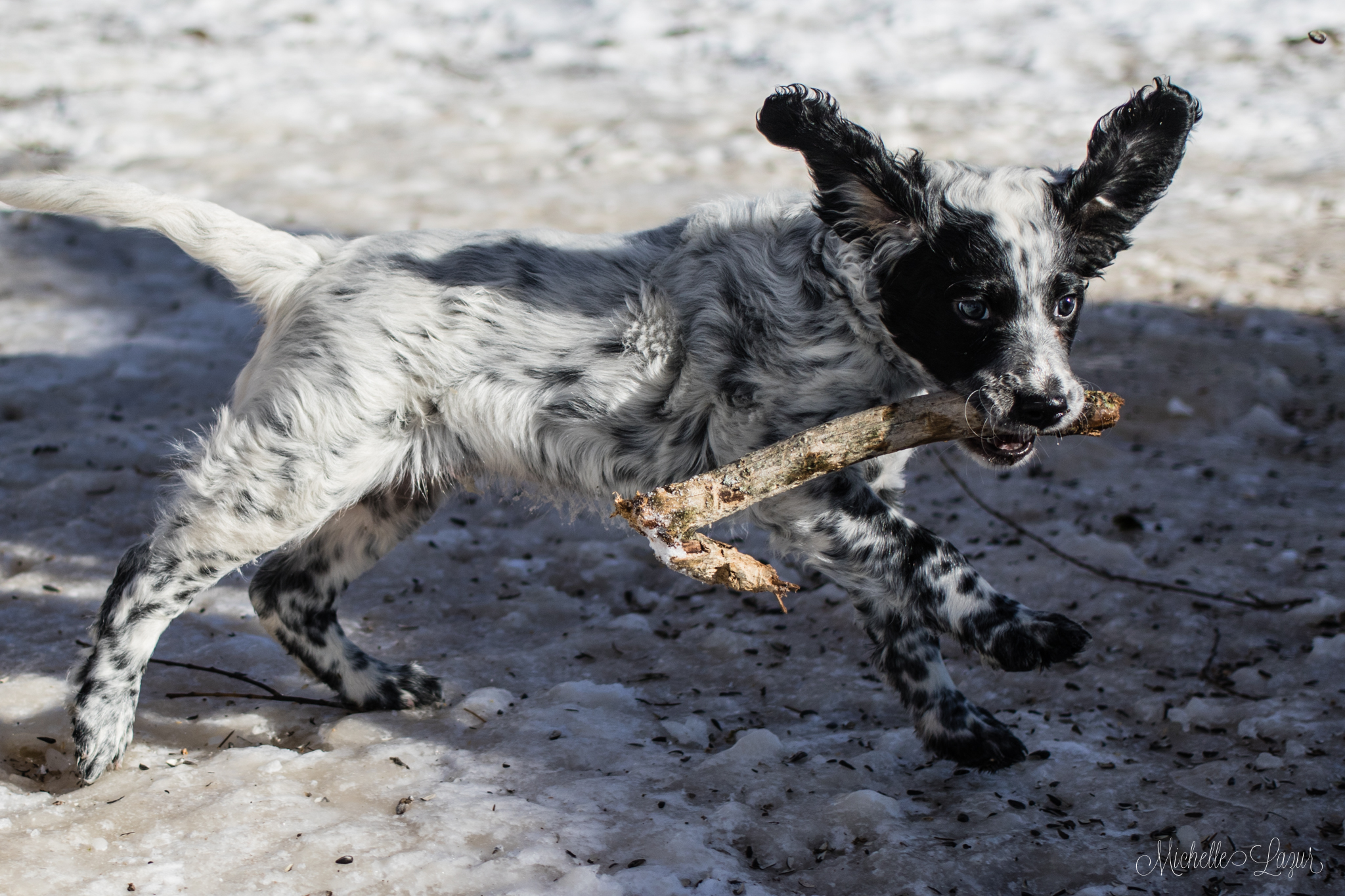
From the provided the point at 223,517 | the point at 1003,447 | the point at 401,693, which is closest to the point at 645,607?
the point at 401,693

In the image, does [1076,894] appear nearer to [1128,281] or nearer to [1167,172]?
[1167,172]

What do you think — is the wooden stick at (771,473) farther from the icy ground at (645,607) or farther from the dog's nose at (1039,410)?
the icy ground at (645,607)

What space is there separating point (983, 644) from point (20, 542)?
3.58 m

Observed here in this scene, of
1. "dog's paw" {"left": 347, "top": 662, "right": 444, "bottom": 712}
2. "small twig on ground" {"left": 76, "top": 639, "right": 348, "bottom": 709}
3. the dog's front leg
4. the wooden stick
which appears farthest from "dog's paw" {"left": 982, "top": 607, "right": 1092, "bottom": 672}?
"small twig on ground" {"left": 76, "top": 639, "right": 348, "bottom": 709}

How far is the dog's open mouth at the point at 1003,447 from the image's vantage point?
2740 mm

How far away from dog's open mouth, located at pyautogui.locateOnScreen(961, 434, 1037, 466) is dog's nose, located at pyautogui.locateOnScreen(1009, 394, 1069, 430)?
0.06m

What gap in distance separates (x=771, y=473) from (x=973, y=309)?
2.32 ft

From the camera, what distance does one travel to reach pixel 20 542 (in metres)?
4.15

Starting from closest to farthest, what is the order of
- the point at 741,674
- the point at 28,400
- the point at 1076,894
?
the point at 1076,894 → the point at 741,674 → the point at 28,400

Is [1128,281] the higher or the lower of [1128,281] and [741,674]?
the higher

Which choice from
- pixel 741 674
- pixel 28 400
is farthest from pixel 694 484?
pixel 28 400

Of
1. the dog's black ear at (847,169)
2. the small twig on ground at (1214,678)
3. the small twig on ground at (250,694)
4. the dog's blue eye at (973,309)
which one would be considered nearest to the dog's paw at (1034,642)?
the dog's blue eye at (973,309)

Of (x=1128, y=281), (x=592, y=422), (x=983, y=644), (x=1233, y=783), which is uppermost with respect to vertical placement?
(x=1128, y=281)

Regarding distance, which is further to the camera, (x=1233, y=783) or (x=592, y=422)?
(x=592, y=422)
